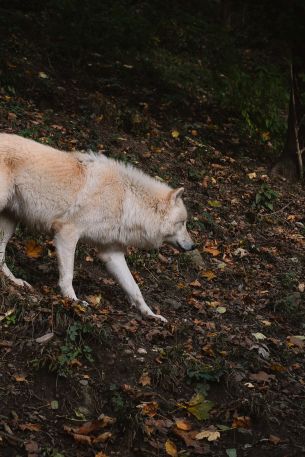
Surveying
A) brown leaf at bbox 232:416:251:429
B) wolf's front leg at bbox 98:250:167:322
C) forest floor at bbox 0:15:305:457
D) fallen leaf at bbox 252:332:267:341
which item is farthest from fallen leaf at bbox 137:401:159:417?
fallen leaf at bbox 252:332:267:341

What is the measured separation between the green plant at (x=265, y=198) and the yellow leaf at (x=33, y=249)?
14.6 ft

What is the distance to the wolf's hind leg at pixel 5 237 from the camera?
641 centimetres

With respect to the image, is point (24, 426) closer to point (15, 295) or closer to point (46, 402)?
point (46, 402)

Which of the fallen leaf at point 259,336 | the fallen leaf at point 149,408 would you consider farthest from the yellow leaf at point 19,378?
the fallen leaf at point 259,336

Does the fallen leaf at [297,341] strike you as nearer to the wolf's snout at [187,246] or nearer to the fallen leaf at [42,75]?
the wolf's snout at [187,246]

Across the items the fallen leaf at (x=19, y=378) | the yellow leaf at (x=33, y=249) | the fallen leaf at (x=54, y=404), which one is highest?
the fallen leaf at (x=19, y=378)

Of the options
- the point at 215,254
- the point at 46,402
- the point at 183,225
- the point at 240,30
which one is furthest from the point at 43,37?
the point at 46,402

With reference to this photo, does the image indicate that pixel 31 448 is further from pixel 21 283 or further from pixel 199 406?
pixel 21 283

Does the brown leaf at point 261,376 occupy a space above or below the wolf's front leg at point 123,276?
above

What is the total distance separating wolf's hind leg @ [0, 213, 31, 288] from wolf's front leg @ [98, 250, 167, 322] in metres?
1.00

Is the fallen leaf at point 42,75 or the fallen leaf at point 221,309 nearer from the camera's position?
the fallen leaf at point 221,309

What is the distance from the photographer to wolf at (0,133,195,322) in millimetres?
6281

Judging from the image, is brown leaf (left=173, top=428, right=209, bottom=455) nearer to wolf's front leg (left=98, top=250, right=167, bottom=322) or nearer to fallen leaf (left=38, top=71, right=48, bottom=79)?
wolf's front leg (left=98, top=250, right=167, bottom=322)

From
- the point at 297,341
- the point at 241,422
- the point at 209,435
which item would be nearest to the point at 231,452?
the point at 209,435
